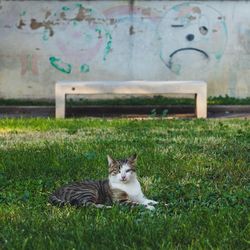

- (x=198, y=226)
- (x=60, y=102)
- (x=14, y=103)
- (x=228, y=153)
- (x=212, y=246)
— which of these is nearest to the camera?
(x=212, y=246)

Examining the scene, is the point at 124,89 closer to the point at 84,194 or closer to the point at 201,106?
the point at 201,106

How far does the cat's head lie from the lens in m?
4.90

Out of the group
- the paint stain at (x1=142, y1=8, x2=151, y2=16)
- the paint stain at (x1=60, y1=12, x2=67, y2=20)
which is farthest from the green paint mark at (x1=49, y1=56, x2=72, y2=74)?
the paint stain at (x1=142, y1=8, x2=151, y2=16)

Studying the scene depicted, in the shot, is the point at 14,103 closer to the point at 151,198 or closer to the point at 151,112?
the point at 151,112

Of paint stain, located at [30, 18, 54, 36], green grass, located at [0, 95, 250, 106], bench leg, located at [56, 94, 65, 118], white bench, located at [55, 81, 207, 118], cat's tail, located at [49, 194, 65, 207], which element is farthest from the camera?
paint stain, located at [30, 18, 54, 36]

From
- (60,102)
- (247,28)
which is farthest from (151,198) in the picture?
(247,28)

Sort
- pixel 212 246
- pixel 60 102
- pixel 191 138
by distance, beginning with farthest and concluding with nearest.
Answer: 1. pixel 60 102
2. pixel 191 138
3. pixel 212 246

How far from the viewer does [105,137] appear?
8922mm

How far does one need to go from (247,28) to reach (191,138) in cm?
739

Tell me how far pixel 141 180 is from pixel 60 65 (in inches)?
385

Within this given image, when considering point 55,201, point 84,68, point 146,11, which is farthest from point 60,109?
point 55,201

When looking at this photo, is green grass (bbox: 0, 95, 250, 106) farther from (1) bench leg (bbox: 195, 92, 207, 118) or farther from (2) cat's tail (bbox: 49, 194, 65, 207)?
(2) cat's tail (bbox: 49, 194, 65, 207)

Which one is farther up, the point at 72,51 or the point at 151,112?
the point at 72,51

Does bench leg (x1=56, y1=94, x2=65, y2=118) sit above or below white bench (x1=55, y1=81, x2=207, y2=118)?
below
